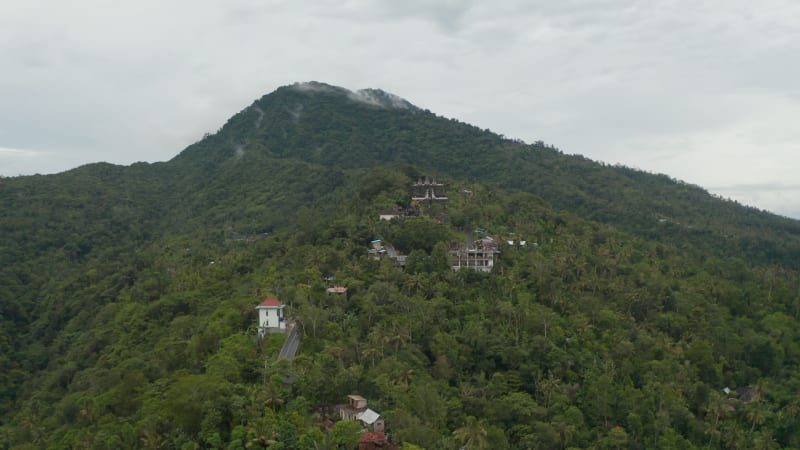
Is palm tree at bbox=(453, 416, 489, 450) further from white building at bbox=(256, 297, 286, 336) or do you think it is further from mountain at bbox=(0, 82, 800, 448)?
white building at bbox=(256, 297, 286, 336)

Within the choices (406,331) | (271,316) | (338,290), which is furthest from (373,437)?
(338,290)

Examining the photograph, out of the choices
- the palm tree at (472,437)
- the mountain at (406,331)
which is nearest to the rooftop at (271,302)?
the mountain at (406,331)

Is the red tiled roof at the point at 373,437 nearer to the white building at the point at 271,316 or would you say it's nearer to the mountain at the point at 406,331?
the mountain at the point at 406,331

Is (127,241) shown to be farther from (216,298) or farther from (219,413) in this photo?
(219,413)

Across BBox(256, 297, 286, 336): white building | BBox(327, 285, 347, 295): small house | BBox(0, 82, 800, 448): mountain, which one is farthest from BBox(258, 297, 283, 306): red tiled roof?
BBox(327, 285, 347, 295): small house

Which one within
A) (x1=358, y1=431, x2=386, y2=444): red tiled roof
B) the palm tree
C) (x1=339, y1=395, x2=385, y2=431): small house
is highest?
(x1=339, y1=395, x2=385, y2=431): small house

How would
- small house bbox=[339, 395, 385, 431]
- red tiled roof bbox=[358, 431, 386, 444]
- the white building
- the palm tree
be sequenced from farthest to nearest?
the white building < the palm tree < small house bbox=[339, 395, 385, 431] < red tiled roof bbox=[358, 431, 386, 444]

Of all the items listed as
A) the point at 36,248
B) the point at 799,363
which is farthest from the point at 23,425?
→ the point at 799,363
